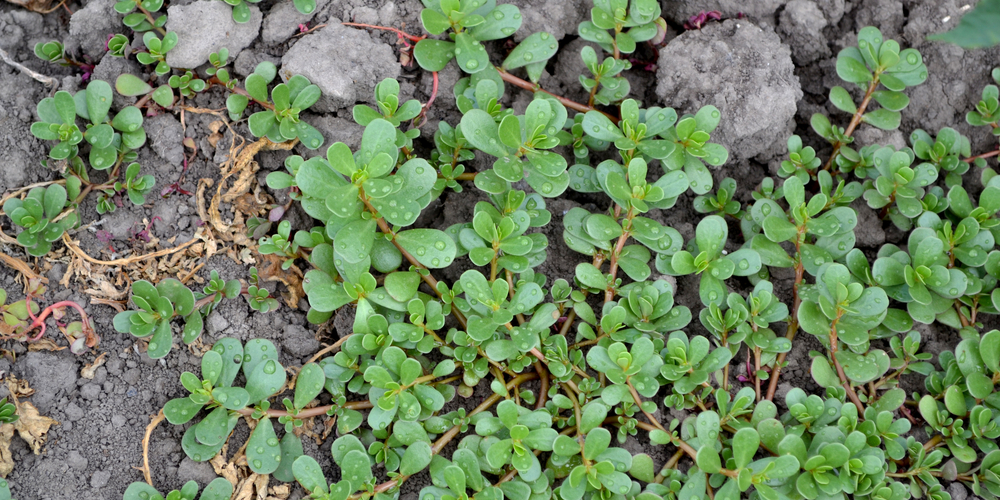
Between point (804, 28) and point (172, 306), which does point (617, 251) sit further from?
point (172, 306)

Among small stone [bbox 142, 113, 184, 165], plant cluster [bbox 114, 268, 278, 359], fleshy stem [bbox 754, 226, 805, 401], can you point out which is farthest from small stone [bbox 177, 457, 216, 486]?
fleshy stem [bbox 754, 226, 805, 401]

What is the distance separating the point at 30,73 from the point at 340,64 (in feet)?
4.03

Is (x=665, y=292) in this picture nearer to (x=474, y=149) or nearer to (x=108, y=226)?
(x=474, y=149)

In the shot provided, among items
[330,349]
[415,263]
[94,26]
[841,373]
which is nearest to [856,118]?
[841,373]

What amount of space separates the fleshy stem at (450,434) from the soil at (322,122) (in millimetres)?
295

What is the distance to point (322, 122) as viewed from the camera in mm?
2869

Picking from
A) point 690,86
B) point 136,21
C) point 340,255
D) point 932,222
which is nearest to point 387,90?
point 340,255

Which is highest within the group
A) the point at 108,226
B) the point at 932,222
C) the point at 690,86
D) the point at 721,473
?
the point at 690,86

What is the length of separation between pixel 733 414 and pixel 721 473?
220mm

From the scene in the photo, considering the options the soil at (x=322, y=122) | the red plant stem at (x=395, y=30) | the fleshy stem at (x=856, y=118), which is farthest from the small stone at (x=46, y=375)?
the fleshy stem at (x=856, y=118)

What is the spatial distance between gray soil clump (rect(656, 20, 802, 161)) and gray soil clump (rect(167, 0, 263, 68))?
1796mm

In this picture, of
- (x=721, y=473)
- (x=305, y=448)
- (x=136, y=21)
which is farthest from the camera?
(x=136, y=21)

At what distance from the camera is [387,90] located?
268cm

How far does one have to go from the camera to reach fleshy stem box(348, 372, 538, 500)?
240cm
